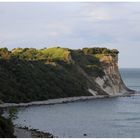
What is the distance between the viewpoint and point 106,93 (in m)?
129

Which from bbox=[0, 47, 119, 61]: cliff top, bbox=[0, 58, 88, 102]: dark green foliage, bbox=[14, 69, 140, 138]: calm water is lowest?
bbox=[14, 69, 140, 138]: calm water

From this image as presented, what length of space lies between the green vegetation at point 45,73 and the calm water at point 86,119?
8.46m

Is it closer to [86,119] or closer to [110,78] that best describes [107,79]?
[110,78]

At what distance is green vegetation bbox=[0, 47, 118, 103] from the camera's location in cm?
10356

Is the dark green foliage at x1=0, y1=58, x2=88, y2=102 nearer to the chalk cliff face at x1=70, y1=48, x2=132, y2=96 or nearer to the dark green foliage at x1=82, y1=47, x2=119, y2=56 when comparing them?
the chalk cliff face at x1=70, y1=48, x2=132, y2=96

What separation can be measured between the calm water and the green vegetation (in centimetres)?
846

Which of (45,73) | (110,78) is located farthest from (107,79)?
(45,73)

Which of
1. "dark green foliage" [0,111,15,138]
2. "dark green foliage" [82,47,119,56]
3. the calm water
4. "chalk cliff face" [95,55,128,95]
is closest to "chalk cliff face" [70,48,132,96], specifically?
"chalk cliff face" [95,55,128,95]

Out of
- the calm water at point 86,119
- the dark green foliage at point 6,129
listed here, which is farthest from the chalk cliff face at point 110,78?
the dark green foliage at point 6,129

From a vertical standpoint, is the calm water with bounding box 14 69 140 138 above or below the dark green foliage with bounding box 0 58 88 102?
below

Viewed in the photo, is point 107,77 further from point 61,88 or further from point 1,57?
point 1,57

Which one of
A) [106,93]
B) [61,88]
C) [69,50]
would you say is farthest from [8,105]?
[69,50]

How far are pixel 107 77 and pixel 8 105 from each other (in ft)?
165

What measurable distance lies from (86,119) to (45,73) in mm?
47119
